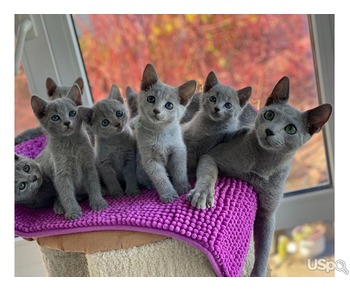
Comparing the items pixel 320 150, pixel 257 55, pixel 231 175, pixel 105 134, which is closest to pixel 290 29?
pixel 257 55

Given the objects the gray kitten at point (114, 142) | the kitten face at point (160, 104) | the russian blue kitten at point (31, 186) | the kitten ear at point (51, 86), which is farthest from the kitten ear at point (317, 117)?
the kitten ear at point (51, 86)

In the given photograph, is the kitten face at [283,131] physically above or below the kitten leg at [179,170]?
above

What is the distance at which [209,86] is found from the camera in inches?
40.7

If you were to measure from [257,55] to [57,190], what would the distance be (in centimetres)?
82

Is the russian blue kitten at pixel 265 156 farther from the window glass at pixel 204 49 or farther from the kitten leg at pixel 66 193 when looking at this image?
the window glass at pixel 204 49

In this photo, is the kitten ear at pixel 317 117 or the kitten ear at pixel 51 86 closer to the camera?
the kitten ear at pixel 317 117

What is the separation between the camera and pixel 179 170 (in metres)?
0.97

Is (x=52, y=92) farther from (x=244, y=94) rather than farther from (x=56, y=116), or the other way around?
(x=244, y=94)

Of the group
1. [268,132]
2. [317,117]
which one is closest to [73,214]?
[268,132]

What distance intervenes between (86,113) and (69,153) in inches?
3.8

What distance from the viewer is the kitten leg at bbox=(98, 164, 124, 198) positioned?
1.00 metres

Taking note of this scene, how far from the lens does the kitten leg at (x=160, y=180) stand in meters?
→ 0.92

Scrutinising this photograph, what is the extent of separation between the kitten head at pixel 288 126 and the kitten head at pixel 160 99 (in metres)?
0.18
